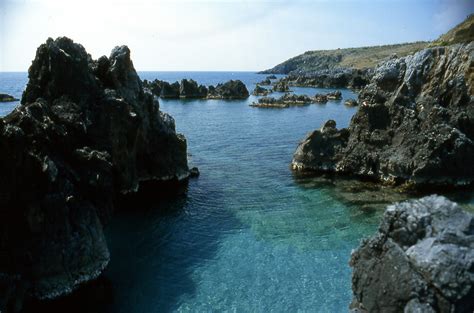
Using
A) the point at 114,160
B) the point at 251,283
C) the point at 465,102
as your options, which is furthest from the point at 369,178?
the point at 114,160

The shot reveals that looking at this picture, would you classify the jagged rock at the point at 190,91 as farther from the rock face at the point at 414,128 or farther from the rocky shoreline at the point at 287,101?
the rock face at the point at 414,128

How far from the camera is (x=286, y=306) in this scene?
2661 centimetres

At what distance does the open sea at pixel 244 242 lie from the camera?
27.7 meters

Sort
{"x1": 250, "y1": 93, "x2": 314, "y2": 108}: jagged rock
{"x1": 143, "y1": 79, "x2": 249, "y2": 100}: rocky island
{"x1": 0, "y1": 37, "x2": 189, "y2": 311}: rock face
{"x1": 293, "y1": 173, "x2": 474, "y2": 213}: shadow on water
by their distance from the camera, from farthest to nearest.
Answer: {"x1": 143, "y1": 79, "x2": 249, "y2": 100}: rocky island
{"x1": 250, "y1": 93, "x2": 314, "y2": 108}: jagged rock
{"x1": 293, "y1": 173, "x2": 474, "y2": 213}: shadow on water
{"x1": 0, "y1": 37, "x2": 189, "y2": 311}: rock face

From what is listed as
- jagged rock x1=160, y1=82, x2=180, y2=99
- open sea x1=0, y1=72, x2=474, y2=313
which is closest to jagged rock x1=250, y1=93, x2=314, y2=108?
jagged rock x1=160, y1=82, x2=180, y2=99

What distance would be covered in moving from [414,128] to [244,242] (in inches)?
1088

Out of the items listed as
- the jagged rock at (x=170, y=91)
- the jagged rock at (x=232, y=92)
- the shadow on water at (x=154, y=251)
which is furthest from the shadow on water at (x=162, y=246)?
the jagged rock at (x=170, y=91)

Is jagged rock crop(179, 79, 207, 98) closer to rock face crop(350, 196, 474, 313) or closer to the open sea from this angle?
the open sea

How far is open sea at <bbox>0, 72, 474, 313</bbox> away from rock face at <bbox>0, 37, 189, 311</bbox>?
4.10 metres

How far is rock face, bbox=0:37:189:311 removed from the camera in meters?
26.2

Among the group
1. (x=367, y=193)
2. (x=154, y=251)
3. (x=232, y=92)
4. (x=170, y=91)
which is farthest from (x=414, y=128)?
(x=170, y=91)

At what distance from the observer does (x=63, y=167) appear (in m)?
29.7

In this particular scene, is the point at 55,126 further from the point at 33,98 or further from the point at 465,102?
the point at 465,102

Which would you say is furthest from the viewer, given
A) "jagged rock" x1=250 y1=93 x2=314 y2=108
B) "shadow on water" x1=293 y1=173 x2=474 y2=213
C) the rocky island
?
the rocky island
